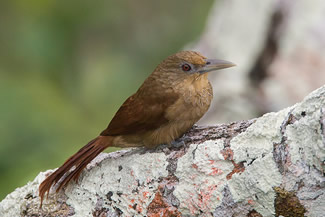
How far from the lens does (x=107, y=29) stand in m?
7.98

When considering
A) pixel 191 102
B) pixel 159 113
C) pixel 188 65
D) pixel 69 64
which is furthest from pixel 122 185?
pixel 69 64

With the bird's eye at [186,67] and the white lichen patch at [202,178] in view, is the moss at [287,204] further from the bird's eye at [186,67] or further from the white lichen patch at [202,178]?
the bird's eye at [186,67]

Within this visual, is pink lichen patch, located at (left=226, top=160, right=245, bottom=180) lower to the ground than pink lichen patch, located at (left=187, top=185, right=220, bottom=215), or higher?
higher

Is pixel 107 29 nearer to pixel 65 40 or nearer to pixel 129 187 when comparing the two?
pixel 65 40

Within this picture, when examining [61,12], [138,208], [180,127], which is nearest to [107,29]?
[61,12]

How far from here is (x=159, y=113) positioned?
331cm

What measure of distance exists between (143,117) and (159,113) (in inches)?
4.0

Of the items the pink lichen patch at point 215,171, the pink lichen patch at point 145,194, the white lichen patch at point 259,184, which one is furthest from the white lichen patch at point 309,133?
the pink lichen patch at point 145,194

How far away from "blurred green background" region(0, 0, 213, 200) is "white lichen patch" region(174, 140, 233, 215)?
6.93 ft

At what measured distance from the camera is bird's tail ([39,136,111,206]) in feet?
10.0

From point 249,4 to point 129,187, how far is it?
12.1 ft

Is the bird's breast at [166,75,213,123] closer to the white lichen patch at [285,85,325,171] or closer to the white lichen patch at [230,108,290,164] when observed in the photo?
the white lichen patch at [230,108,290,164]

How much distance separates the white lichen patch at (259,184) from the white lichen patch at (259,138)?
0.05m

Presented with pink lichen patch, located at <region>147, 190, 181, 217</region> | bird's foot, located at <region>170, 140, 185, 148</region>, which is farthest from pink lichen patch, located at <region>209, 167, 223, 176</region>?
bird's foot, located at <region>170, 140, 185, 148</region>
